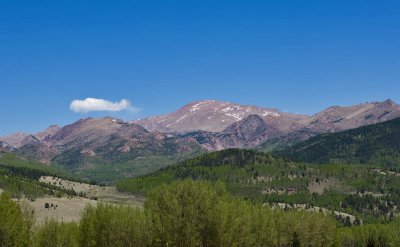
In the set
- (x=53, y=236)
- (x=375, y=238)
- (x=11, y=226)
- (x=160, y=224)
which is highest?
(x=160, y=224)

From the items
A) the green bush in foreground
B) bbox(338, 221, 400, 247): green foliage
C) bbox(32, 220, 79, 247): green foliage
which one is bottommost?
bbox(338, 221, 400, 247): green foliage

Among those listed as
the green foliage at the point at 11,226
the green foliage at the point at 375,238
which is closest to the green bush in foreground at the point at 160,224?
the green foliage at the point at 11,226

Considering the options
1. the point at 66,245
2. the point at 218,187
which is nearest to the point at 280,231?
the point at 218,187

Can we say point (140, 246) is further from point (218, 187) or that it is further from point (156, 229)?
point (218, 187)

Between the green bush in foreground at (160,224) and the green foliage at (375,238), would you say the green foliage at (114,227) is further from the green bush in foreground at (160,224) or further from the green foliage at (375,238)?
the green foliage at (375,238)

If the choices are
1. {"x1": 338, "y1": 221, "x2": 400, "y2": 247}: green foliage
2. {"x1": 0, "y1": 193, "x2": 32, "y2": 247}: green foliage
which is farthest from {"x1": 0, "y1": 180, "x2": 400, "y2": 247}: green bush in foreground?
{"x1": 338, "y1": 221, "x2": 400, "y2": 247}: green foliage

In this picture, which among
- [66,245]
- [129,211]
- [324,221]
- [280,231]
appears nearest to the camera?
[129,211]

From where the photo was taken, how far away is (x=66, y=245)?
100625 millimetres

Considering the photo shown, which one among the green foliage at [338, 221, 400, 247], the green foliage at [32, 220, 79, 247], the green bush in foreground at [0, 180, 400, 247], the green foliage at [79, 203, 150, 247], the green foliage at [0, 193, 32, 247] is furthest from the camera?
the green foliage at [338, 221, 400, 247]

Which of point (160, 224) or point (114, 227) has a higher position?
point (160, 224)

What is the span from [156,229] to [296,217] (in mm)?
62009

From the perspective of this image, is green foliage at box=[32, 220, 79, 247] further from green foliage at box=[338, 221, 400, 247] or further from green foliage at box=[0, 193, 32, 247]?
green foliage at box=[338, 221, 400, 247]

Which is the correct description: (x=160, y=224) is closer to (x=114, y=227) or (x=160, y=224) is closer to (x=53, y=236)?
(x=114, y=227)

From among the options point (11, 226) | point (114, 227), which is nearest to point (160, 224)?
point (114, 227)
